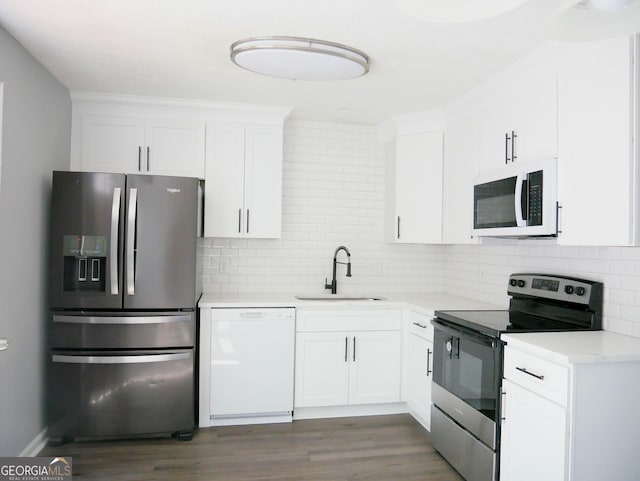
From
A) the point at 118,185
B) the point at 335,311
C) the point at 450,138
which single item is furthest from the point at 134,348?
the point at 450,138

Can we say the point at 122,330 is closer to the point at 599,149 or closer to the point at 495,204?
the point at 495,204

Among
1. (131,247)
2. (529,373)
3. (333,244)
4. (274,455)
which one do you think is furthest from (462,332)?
(131,247)

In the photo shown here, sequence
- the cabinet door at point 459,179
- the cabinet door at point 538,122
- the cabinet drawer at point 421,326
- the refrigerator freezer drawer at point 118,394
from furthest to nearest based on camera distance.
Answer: the cabinet door at point 459,179 → the cabinet drawer at point 421,326 → the refrigerator freezer drawer at point 118,394 → the cabinet door at point 538,122

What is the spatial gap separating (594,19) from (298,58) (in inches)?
66.3

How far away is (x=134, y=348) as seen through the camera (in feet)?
10.6

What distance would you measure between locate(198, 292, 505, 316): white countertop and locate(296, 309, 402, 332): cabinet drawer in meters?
0.05

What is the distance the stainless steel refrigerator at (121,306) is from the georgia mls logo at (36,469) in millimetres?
295

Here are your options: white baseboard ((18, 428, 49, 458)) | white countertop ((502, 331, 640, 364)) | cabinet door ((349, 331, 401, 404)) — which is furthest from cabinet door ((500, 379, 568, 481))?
white baseboard ((18, 428, 49, 458))

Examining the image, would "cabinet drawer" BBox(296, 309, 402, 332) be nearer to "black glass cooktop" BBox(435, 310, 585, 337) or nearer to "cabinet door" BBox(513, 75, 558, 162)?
"black glass cooktop" BBox(435, 310, 585, 337)

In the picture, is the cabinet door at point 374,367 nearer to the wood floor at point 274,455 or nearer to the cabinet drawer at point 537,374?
the wood floor at point 274,455

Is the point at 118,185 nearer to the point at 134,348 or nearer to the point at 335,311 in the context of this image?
the point at 134,348

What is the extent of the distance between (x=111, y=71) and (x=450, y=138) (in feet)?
8.39

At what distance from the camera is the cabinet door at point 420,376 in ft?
11.0

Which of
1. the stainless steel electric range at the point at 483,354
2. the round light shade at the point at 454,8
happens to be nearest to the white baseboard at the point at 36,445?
the stainless steel electric range at the point at 483,354
